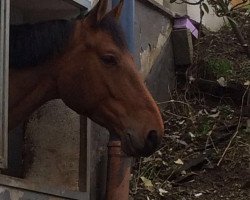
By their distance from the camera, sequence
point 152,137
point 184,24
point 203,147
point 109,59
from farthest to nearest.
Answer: point 184,24 → point 203,147 → point 109,59 → point 152,137

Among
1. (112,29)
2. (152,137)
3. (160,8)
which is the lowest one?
(152,137)

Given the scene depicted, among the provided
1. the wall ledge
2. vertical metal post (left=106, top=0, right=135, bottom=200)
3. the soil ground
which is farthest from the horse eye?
the wall ledge

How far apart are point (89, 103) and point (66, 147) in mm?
533

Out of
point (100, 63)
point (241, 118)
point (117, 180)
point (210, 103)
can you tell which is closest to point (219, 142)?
point (241, 118)

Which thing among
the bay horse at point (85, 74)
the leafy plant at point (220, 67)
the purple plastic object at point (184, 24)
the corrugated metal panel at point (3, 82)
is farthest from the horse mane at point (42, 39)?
the purple plastic object at point (184, 24)

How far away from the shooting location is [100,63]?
4.12 metres

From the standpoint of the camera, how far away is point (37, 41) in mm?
4121

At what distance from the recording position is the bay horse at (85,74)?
4.04m

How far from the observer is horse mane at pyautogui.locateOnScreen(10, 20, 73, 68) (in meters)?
4.12

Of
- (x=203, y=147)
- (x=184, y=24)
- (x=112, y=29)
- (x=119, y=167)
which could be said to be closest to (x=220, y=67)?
(x=184, y=24)

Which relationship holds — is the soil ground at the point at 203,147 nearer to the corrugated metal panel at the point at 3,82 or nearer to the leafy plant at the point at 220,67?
the leafy plant at the point at 220,67

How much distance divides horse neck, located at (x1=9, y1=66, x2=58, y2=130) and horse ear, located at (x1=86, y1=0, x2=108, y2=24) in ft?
1.15

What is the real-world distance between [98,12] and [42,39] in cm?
31

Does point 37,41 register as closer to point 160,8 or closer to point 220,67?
point 160,8
